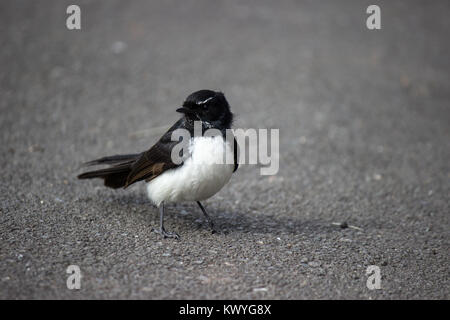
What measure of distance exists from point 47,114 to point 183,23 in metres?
4.01

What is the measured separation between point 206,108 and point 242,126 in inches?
132

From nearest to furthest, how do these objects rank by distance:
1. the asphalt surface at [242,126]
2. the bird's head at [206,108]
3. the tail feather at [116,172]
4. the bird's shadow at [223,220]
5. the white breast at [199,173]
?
the asphalt surface at [242,126], the white breast at [199,173], the bird's head at [206,108], the bird's shadow at [223,220], the tail feather at [116,172]

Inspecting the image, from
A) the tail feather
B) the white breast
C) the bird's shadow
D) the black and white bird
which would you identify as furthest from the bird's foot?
the tail feather

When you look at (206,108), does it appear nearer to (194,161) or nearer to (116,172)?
(194,161)

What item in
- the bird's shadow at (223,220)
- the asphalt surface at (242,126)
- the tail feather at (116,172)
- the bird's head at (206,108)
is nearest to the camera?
the asphalt surface at (242,126)

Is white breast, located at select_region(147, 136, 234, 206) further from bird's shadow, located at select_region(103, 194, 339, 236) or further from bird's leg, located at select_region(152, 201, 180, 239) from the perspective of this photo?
bird's shadow, located at select_region(103, 194, 339, 236)

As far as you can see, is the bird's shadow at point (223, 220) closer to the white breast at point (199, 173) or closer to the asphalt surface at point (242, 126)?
the asphalt surface at point (242, 126)

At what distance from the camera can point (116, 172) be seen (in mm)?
5266

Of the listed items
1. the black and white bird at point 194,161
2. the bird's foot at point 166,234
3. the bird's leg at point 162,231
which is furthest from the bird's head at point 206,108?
the bird's foot at point 166,234

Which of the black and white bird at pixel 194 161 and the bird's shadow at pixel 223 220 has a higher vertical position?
the black and white bird at pixel 194 161

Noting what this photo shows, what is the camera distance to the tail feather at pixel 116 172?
5242 mm

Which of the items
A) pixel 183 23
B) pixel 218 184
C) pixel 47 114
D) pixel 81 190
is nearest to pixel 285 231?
pixel 218 184

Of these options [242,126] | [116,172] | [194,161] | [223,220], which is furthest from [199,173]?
[242,126]

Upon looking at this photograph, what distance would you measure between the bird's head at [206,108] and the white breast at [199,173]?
0.19 meters
